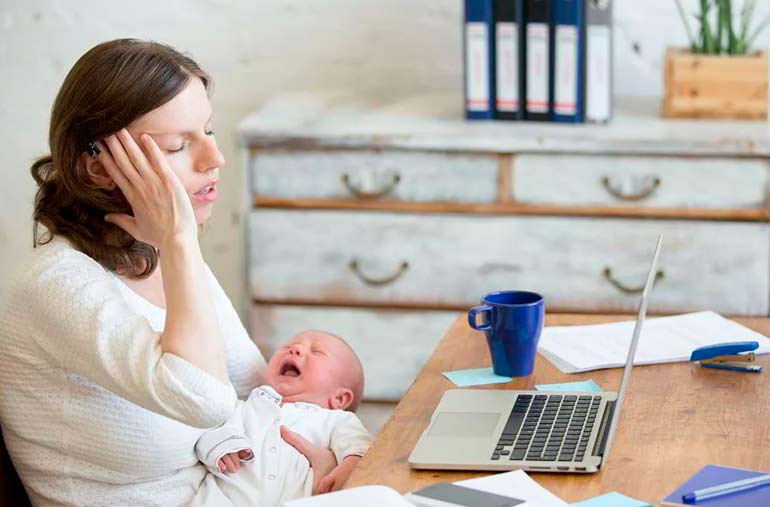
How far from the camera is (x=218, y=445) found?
1.64 meters

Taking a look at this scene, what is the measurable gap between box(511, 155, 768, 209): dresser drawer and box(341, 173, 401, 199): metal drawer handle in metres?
0.28

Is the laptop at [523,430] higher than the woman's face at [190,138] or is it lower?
lower

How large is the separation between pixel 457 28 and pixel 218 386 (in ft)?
6.42

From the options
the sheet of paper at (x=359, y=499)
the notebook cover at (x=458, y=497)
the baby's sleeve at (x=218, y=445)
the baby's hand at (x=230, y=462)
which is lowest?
the baby's hand at (x=230, y=462)

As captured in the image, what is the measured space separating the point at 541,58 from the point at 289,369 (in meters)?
1.18

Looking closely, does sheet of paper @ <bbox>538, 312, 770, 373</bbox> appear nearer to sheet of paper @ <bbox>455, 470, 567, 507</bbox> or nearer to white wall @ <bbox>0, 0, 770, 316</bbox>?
sheet of paper @ <bbox>455, 470, 567, 507</bbox>

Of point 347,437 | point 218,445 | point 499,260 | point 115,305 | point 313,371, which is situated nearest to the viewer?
point 115,305

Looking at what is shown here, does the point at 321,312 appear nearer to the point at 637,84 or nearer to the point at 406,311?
the point at 406,311

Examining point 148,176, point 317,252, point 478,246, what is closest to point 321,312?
point 317,252

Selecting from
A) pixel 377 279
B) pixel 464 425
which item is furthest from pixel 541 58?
pixel 464 425

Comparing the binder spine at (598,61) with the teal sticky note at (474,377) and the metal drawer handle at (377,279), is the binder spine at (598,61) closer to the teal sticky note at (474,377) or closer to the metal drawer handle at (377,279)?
the metal drawer handle at (377,279)

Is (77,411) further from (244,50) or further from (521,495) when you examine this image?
(244,50)

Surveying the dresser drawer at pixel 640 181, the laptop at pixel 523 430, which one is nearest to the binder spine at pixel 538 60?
the dresser drawer at pixel 640 181

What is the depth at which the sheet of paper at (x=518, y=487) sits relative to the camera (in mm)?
1248
